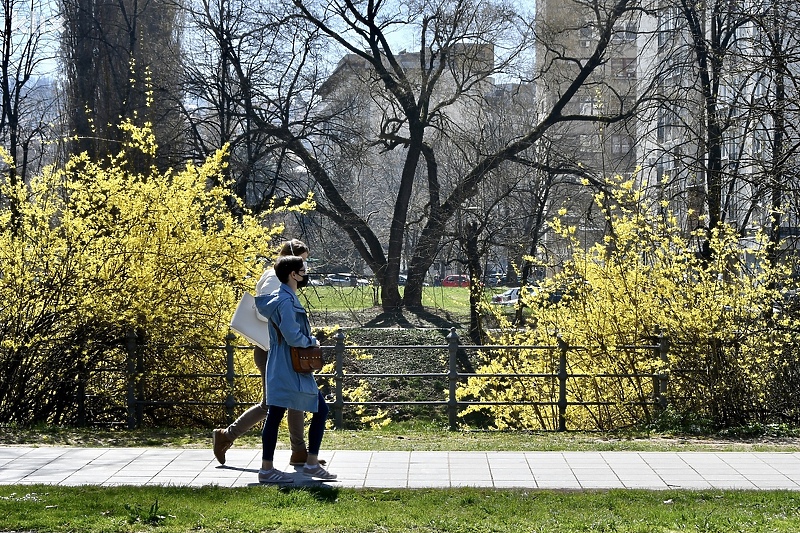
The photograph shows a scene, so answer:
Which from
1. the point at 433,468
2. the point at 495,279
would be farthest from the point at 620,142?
the point at 433,468

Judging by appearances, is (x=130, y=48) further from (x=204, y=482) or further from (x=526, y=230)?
(x=204, y=482)

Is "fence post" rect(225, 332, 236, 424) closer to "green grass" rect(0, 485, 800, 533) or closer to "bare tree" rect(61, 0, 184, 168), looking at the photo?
"green grass" rect(0, 485, 800, 533)

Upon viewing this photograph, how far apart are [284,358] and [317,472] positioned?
3.04 ft

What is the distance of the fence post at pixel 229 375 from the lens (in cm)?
1244

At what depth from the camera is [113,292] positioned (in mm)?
12109

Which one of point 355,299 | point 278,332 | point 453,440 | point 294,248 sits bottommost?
point 453,440

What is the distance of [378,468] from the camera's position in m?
8.42

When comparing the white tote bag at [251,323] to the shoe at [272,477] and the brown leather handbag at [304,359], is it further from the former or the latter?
the shoe at [272,477]

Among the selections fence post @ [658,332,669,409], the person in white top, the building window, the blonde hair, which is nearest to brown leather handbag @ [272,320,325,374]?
the person in white top

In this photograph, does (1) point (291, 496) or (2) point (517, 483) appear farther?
(2) point (517, 483)

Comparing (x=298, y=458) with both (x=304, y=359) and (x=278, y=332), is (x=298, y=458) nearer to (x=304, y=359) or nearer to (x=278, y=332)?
(x=304, y=359)

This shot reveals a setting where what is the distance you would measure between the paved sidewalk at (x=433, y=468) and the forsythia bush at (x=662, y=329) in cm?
309

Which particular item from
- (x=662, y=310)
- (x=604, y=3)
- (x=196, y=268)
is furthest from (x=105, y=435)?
(x=604, y=3)

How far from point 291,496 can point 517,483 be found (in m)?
1.75
